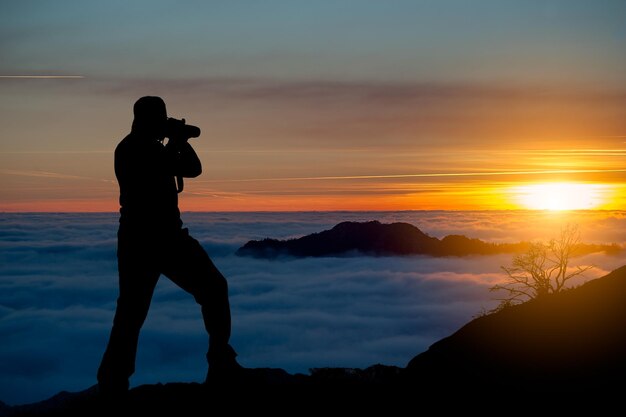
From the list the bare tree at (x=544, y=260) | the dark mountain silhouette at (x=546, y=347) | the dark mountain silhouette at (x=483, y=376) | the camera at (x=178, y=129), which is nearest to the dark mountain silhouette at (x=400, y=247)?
the bare tree at (x=544, y=260)

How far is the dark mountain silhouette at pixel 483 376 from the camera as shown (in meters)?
7.57

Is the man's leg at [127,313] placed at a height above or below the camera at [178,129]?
below

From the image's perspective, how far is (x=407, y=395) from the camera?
8195 millimetres

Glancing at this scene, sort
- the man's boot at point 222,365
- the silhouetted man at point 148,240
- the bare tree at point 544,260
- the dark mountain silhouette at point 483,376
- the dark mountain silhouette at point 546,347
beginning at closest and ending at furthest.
→ the silhouetted man at point 148,240, the man's boot at point 222,365, the dark mountain silhouette at point 483,376, the dark mountain silhouette at point 546,347, the bare tree at point 544,260

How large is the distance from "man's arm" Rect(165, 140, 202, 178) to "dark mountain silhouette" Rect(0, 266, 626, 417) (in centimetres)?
230

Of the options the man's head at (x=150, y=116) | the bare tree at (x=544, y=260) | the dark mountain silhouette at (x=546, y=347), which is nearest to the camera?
the man's head at (x=150, y=116)

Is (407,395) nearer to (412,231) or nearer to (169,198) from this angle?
(169,198)

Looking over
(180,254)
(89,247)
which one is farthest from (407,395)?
(89,247)

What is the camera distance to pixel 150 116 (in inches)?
268

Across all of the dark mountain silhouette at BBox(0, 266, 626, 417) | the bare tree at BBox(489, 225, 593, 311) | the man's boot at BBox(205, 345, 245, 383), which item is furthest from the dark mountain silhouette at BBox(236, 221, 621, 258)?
the man's boot at BBox(205, 345, 245, 383)

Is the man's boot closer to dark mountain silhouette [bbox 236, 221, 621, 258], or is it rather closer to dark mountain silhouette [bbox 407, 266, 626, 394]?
dark mountain silhouette [bbox 407, 266, 626, 394]

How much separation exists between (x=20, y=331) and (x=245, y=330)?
3532 cm

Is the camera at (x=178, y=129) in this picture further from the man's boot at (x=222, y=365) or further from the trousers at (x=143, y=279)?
the man's boot at (x=222, y=365)

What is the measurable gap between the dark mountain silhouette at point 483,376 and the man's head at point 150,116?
2.63 meters
